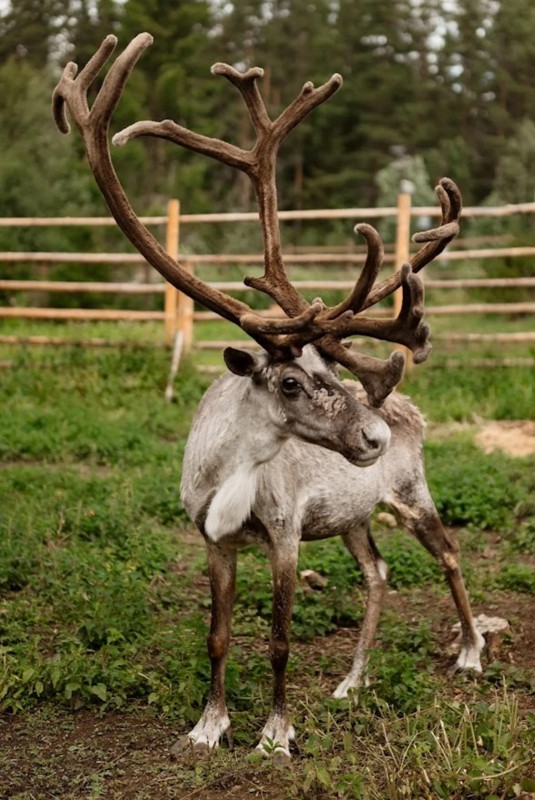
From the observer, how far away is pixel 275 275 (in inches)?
177

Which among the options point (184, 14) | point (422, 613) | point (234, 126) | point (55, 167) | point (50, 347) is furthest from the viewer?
point (234, 126)

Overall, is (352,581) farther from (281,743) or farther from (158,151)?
(158,151)

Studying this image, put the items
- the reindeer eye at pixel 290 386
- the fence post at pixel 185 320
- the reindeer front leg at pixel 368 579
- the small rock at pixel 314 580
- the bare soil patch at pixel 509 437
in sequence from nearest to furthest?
the reindeer eye at pixel 290 386 → the reindeer front leg at pixel 368 579 → the small rock at pixel 314 580 → the bare soil patch at pixel 509 437 → the fence post at pixel 185 320

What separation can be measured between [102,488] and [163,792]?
3.66 metres

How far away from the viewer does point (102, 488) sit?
24.1 ft

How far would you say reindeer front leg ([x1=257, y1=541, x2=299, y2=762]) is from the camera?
4.19 meters

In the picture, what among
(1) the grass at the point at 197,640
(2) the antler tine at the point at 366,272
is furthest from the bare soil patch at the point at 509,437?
(2) the antler tine at the point at 366,272

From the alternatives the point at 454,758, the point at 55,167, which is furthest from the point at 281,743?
the point at 55,167

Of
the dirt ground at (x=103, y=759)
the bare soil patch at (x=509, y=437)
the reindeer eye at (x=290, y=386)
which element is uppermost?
the reindeer eye at (x=290, y=386)

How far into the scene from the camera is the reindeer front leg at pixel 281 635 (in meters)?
4.19

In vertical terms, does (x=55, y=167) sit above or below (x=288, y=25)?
below

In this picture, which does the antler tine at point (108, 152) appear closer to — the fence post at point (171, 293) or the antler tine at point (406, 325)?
the antler tine at point (406, 325)

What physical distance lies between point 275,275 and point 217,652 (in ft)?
4.96

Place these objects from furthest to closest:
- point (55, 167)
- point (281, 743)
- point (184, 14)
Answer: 1. point (184, 14)
2. point (55, 167)
3. point (281, 743)
